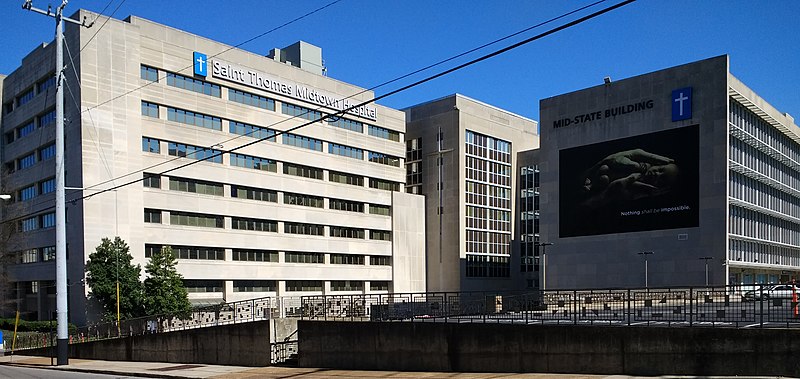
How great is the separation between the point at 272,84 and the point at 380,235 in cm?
2309

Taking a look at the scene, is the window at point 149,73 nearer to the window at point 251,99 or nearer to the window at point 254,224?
the window at point 251,99

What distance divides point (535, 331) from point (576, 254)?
57786 millimetres

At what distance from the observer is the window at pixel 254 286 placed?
66.0 m

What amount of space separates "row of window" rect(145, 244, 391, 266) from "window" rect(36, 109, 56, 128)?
14249 millimetres

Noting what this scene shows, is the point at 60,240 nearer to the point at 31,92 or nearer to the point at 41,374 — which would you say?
the point at 41,374

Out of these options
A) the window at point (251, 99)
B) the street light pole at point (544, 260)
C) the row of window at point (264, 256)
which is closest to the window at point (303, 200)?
the row of window at point (264, 256)

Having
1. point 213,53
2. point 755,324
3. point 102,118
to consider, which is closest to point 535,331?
point 755,324

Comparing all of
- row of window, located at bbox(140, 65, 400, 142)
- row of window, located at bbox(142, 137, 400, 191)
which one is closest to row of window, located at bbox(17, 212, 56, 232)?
row of window, located at bbox(142, 137, 400, 191)

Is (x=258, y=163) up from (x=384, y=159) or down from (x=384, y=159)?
down

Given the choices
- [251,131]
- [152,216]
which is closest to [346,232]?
[251,131]

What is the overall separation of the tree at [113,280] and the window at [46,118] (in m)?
14.1

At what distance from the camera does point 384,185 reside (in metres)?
83.6

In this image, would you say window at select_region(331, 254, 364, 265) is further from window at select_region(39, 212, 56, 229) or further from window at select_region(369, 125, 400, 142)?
window at select_region(39, 212, 56, 229)

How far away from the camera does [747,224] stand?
70.8 meters
